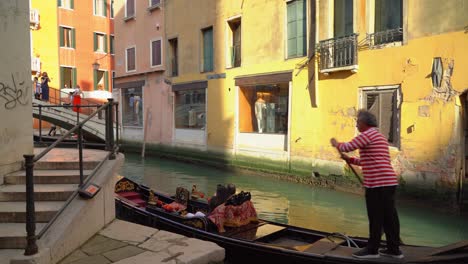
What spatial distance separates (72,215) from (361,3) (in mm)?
8592

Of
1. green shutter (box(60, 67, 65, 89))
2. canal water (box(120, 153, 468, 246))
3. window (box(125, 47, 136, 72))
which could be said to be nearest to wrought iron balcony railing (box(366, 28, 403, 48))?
canal water (box(120, 153, 468, 246))

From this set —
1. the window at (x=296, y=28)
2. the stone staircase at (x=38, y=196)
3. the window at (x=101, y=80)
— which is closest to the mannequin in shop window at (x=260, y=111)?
Answer: the window at (x=296, y=28)

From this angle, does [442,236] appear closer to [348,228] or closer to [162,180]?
[348,228]

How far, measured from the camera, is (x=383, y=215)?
155 inches

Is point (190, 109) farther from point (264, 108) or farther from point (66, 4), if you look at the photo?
point (66, 4)

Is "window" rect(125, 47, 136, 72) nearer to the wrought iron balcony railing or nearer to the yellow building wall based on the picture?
the yellow building wall

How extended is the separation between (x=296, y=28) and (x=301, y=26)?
0.19m

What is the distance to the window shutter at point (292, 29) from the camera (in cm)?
1213

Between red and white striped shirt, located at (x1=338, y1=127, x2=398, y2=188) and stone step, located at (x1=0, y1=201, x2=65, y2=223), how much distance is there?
2622 millimetres

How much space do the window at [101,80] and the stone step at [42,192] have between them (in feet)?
77.8

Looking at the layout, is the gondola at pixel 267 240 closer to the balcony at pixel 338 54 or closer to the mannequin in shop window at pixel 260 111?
the balcony at pixel 338 54

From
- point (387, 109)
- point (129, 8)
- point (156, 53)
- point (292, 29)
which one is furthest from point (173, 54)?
point (387, 109)

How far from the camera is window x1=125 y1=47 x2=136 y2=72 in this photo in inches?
806

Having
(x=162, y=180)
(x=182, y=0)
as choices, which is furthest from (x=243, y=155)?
(x=182, y=0)
